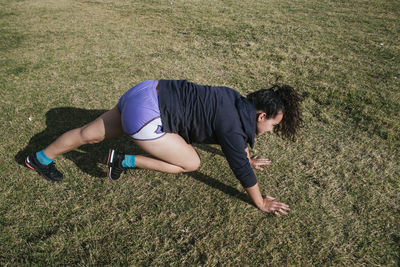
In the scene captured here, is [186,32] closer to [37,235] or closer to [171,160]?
[171,160]

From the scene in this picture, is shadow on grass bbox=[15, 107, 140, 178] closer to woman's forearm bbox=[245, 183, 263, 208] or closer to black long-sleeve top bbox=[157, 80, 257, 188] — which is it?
black long-sleeve top bbox=[157, 80, 257, 188]

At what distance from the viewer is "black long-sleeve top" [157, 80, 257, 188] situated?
210 centimetres

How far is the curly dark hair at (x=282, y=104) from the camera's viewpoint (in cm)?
218

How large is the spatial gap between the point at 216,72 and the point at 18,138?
3.39m

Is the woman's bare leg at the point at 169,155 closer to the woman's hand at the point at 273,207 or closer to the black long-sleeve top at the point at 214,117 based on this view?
the black long-sleeve top at the point at 214,117

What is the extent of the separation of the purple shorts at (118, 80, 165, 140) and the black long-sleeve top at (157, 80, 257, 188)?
5cm

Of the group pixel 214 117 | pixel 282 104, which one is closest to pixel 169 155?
pixel 214 117

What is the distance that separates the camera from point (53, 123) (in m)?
3.72

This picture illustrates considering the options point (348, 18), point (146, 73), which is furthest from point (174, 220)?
point (348, 18)

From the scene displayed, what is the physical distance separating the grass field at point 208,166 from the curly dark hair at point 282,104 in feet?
2.65

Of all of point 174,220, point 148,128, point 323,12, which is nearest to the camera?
point 148,128

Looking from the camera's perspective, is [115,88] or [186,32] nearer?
[115,88]

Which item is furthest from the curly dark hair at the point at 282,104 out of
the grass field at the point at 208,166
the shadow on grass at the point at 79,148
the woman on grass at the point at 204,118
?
the shadow on grass at the point at 79,148

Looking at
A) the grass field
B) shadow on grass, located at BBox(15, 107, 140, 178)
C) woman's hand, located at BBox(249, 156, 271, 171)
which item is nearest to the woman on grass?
the grass field
